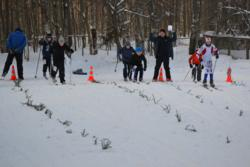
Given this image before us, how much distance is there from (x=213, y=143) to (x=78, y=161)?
7.44ft

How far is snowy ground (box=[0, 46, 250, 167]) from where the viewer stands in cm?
490

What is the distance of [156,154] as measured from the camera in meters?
5.12

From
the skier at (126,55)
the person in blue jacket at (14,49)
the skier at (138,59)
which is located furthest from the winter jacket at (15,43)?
the skier at (138,59)

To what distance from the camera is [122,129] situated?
20.4ft

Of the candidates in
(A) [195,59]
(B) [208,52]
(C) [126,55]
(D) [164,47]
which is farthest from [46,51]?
(B) [208,52]

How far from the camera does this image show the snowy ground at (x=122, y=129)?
16.1ft

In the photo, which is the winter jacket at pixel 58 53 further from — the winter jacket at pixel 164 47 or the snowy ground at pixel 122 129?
the winter jacket at pixel 164 47

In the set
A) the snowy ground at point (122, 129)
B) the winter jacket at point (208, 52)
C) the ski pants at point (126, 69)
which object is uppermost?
the winter jacket at point (208, 52)

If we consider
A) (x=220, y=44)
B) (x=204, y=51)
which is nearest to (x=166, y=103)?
(x=204, y=51)

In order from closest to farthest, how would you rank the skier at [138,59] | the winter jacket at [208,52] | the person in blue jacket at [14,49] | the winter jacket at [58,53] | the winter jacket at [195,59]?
the winter jacket at [58,53] < the winter jacket at [208,52] < the person in blue jacket at [14,49] < the skier at [138,59] < the winter jacket at [195,59]

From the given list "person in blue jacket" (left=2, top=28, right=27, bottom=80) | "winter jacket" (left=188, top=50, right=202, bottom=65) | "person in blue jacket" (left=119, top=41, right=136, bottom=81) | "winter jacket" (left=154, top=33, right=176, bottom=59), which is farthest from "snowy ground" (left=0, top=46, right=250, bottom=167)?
"winter jacket" (left=188, top=50, right=202, bottom=65)

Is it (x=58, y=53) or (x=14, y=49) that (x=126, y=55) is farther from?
(x=14, y=49)

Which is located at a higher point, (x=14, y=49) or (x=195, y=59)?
(x=14, y=49)

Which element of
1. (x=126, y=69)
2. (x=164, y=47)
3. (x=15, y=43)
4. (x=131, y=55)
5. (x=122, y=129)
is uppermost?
(x=15, y=43)
